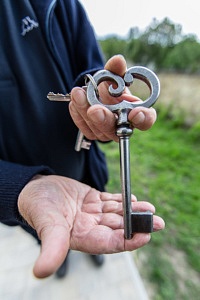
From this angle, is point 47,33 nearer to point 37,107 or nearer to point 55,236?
point 37,107

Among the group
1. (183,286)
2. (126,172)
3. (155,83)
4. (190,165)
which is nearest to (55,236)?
(126,172)

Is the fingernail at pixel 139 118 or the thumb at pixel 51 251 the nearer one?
the thumb at pixel 51 251

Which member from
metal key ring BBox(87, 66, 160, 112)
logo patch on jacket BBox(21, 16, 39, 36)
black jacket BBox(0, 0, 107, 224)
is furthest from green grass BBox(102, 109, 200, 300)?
logo patch on jacket BBox(21, 16, 39, 36)

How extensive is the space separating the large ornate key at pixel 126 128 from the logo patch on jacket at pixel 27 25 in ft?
0.92

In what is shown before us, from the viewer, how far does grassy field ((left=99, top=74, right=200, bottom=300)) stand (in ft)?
3.82

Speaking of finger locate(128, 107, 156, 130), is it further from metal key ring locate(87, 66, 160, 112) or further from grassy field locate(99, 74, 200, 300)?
grassy field locate(99, 74, 200, 300)

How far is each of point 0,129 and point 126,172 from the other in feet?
1.30

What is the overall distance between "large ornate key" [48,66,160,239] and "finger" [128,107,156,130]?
0.01m

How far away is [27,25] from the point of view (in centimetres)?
68

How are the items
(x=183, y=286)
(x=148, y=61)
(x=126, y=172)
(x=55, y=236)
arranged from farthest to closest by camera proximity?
(x=148, y=61), (x=183, y=286), (x=126, y=172), (x=55, y=236)

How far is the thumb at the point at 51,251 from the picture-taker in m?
0.37

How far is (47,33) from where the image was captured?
0.67m

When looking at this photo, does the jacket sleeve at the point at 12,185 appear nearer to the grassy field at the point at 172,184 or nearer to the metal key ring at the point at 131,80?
the metal key ring at the point at 131,80

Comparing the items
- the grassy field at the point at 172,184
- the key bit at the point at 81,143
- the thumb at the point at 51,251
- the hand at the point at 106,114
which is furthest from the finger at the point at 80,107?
the grassy field at the point at 172,184
